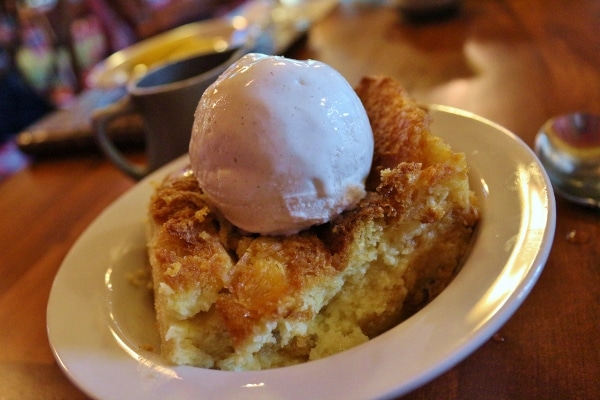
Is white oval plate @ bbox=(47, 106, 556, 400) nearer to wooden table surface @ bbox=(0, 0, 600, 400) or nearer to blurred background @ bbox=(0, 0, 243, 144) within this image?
wooden table surface @ bbox=(0, 0, 600, 400)

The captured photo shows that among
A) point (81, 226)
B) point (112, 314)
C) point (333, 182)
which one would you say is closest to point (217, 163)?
point (333, 182)

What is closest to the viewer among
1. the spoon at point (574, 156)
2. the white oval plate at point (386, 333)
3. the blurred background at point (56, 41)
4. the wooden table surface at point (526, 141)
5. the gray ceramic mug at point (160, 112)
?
the white oval plate at point (386, 333)

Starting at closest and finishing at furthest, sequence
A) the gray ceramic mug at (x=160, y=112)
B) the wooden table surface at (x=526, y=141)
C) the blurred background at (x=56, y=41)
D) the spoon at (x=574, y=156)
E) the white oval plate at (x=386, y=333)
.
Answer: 1. the white oval plate at (x=386, y=333)
2. the wooden table surface at (x=526, y=141)
3. the spoon at (x=574, y=156)
4. the gray ceramic mug at (x=160, y=112)
5. the blurred background at (x=56, y=41)

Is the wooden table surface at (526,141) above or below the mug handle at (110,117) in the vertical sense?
below

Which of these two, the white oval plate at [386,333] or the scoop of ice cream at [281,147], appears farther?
the scoop of ice cream at [281,147]

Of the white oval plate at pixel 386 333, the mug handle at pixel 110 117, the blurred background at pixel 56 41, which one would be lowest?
the blurred background at pixel 56 41

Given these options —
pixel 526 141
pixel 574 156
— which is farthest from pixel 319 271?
pixel 526 141

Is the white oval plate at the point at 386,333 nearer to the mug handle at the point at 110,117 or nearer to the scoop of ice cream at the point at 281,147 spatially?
the scoop of ice cream at the point at 281,147

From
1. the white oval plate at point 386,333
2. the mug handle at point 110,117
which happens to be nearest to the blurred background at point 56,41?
the mug handle at point 110,117
